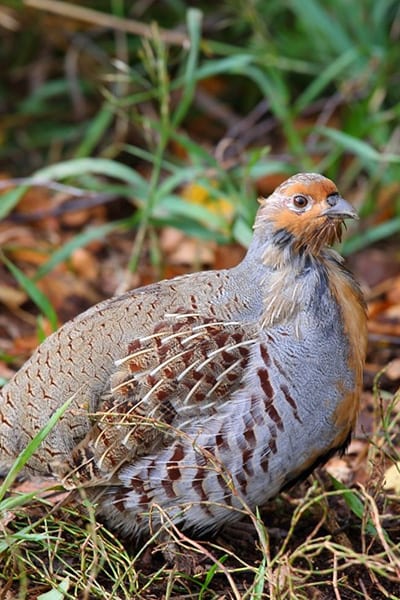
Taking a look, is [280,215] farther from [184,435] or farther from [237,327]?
[184,435]

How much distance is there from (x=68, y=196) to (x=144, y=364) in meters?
3.39

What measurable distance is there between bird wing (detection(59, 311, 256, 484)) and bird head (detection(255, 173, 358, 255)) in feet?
1.37

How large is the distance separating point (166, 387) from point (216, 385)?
0.18 meters

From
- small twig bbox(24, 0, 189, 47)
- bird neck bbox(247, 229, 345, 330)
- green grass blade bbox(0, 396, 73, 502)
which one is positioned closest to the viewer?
green grass blade bbox(0, 396, 73, 502)

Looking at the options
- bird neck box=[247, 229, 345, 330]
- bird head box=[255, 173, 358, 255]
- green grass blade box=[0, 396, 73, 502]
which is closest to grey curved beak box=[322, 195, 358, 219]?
bird head box=[255, 173, 358, 255]

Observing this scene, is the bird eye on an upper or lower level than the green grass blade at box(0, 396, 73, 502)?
upper

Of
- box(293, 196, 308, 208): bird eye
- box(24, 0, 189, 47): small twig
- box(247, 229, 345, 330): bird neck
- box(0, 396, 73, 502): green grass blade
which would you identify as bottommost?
box(0, 396, 73, 502): green grass blade

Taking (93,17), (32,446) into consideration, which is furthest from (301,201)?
(93,17)

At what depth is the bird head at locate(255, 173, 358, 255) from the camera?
378 cm

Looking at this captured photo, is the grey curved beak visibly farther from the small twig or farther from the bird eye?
the small twig

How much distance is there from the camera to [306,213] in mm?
3795

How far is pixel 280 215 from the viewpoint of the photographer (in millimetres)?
3850

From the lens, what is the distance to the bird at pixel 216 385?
145 inches

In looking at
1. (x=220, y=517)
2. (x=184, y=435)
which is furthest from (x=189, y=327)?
(x=220, y=517)
